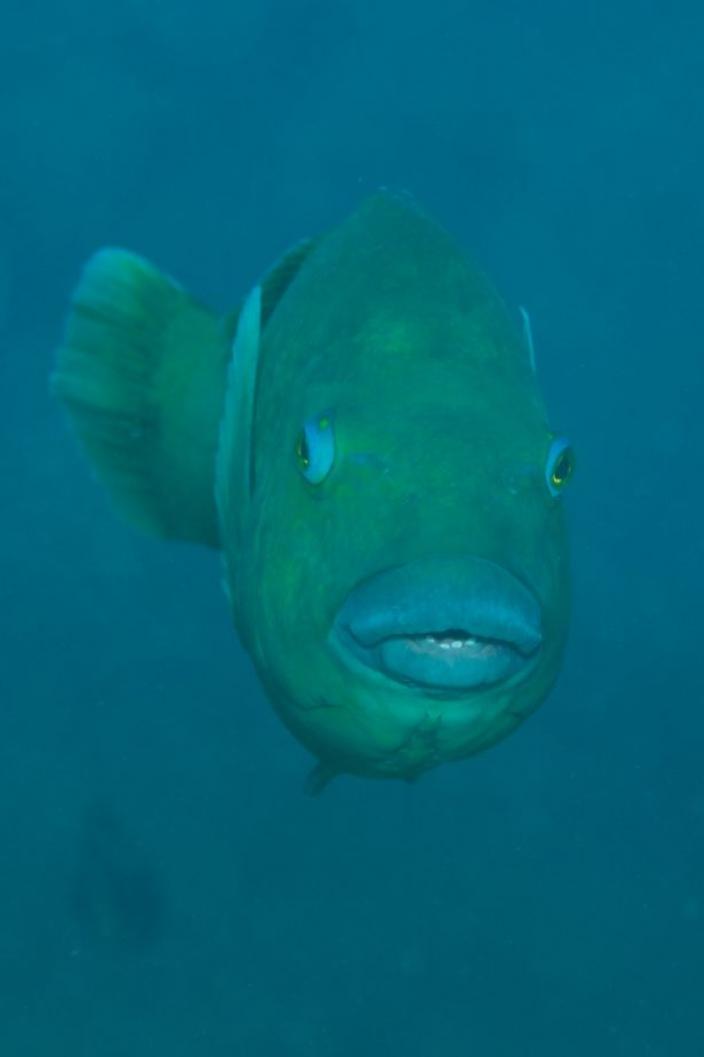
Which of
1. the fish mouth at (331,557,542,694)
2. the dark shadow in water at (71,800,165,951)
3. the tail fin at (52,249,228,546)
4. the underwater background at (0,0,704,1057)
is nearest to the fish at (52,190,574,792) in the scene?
the fish mouth at (331,557,542,694)

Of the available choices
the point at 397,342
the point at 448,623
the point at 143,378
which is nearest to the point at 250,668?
the point at 143,378

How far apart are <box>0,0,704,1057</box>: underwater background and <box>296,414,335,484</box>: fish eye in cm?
320

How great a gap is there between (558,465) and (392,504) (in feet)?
1.55

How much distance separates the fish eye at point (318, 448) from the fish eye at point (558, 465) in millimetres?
498

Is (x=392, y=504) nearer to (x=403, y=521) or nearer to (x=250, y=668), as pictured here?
(x=403, y=521)

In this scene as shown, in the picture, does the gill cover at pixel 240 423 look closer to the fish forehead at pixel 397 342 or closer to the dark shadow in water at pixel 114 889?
the fish forehead at pixel 397 342

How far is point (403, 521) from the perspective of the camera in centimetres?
226

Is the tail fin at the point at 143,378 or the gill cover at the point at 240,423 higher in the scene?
the tail fin at the point at 143,378

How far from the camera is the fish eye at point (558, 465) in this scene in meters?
2.52

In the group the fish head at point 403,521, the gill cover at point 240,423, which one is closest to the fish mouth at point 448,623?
the fish head at point 403,521

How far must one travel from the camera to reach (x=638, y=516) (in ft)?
40.3

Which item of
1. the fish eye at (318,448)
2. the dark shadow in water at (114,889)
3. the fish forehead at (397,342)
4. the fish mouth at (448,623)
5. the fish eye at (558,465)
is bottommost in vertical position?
the dark shadow in water at (114,889)

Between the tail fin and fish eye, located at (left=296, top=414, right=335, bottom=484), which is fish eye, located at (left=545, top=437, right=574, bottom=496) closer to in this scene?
fish eye, located at (left=296, top=414, right=335, bottom=484)

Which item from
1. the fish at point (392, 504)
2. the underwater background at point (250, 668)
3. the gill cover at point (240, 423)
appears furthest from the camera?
the underwater background at point (250, 668)
